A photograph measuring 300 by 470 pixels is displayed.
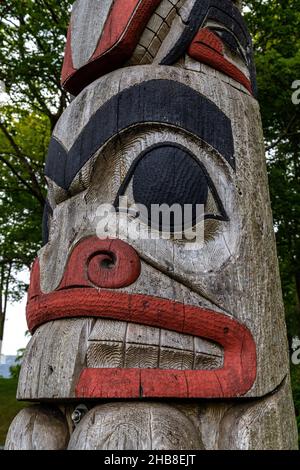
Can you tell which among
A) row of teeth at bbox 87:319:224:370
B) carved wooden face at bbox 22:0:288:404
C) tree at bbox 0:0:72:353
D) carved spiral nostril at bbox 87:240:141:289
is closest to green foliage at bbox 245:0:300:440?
tree at bbox 0:0:72:353

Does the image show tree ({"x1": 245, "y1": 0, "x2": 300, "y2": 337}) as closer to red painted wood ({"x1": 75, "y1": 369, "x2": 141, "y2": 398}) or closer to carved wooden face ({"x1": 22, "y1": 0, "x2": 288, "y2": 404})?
carved wooden face ({"x1": 22, "y1": 0, "x2": 288, "y2": 404})

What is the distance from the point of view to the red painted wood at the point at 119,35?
2.46 m

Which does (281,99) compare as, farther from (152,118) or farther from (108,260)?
(108,260)

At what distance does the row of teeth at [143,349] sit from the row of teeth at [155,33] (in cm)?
145

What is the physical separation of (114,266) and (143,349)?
313mm

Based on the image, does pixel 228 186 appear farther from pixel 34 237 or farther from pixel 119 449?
pixel 34 237

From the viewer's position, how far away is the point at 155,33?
254 centimetres

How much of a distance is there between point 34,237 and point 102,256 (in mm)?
6327

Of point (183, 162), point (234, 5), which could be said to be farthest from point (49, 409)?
point (234, 5)

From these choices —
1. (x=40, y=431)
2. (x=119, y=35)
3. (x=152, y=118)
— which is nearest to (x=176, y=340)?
(x=40, y=431)

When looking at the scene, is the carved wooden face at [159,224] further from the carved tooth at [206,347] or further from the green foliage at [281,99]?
the green foliage at [281,99]

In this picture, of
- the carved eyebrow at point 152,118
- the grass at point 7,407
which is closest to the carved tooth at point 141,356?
the carved eyebrow at point 152,118

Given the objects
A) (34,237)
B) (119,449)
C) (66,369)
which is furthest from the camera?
(34,237)

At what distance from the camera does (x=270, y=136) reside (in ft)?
22.5
